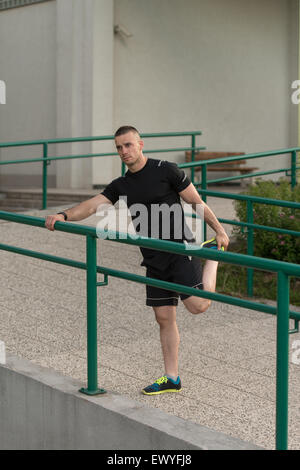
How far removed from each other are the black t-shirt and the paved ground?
892 mm

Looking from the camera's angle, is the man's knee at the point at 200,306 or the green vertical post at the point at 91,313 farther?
the man's knee at the point at 200,306

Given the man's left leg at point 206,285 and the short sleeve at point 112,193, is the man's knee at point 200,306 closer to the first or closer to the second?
the man's left leg at point 206,285

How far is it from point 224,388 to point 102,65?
387 inches

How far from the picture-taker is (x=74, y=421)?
4.03 m

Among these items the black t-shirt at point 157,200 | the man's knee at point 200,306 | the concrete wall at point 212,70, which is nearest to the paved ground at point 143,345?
the man's knee at point 200,306

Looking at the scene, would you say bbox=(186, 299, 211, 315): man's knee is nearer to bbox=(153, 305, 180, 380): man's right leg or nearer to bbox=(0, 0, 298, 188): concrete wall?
bbox=(153, 305, 180, 380): man's right leg

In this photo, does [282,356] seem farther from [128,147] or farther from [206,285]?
[128,147]

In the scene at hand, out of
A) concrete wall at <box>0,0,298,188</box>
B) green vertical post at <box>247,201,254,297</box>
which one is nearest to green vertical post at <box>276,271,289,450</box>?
green vertical post at <box>247,201,254,297</box>

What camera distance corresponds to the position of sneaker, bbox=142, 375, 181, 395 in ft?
15.4

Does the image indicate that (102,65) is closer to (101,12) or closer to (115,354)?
(101,12)

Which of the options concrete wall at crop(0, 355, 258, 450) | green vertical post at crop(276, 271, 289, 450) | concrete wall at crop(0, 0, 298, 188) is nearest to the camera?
green vertical post at crop(276, 271, 289, 450)

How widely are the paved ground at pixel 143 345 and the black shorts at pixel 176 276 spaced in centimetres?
59

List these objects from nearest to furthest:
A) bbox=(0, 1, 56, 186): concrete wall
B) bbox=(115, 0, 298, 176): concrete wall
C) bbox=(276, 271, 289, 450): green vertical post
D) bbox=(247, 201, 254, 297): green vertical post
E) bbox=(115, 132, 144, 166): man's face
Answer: bbox=(276, 271, 289, 450): green vertical post → bbox=(115, 132, 144, 166): man's face → bbox=(247, 201, 254, 297): green vertical post → bbox=(0, 1, 56, 186): concrete wall → bbox=(115, 0, 298, 176): concrete wall

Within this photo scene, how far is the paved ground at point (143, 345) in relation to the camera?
4.52m
